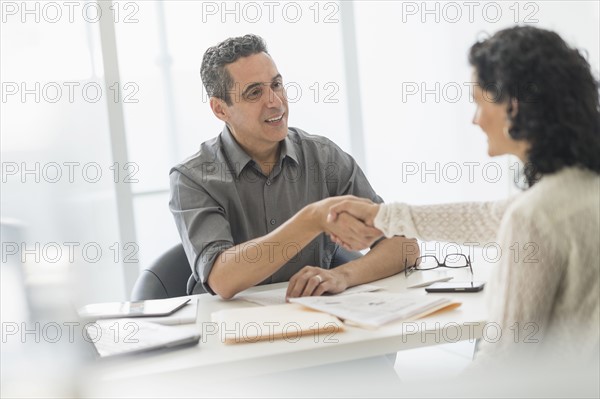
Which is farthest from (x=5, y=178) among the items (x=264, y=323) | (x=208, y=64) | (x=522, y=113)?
(x=522, y=113)

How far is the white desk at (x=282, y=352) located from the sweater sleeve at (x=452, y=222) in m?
0.19

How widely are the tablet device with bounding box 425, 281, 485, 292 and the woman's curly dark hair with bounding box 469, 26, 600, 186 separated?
52 cm

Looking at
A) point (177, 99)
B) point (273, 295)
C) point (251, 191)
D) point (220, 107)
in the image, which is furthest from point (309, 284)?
point (177, 99)

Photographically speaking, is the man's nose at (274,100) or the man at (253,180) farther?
the man's nose at (274,100)

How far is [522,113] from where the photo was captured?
1306 millimetres

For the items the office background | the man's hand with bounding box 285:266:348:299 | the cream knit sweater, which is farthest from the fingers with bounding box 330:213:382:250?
the office background

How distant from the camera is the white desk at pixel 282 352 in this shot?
1392 mm

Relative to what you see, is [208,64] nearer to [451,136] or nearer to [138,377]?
[138,377]

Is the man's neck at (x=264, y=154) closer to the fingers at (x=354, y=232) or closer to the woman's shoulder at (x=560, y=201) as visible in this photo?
the fingers at (x=354, y=232)

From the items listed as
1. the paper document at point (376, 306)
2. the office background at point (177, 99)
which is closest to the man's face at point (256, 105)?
the paper document at point (376, 306)

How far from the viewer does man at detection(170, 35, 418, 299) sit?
211 centimetres

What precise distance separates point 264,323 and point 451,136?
→ 3.28m

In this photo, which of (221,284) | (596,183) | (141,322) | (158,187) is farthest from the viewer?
(158,187)

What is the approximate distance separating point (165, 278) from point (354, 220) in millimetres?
733
